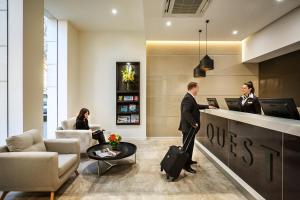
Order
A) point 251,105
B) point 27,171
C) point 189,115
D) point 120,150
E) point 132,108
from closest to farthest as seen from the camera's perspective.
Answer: point 27,171, point 189,115, point 120,150, point 251,105, point 132,108

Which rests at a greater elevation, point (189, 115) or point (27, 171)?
point (189, 115)

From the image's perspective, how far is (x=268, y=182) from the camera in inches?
89.5

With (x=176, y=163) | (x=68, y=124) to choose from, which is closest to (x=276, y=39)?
(x=176, y=163)

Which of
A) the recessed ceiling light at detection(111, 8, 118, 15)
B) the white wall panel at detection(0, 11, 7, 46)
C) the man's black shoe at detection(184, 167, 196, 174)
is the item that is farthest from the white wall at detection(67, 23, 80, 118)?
the man's black shoe at detection(184, 167, 196, 174)

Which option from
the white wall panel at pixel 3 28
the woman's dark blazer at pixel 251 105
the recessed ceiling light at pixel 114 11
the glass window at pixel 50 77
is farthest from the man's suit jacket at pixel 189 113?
the glass window at pixel 50 77

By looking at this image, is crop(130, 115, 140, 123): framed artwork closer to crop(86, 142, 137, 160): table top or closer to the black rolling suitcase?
crop(86, 142, 137, 160): table top

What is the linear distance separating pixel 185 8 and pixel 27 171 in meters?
3.88

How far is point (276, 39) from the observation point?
4.68 meters

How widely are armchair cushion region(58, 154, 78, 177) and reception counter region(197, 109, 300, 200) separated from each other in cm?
259

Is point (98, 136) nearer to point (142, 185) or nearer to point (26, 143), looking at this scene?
point (26, 143)

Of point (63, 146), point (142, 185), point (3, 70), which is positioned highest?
point (3, 70)

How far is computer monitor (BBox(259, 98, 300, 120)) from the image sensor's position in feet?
7.11

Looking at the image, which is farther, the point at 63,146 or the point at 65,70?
the point at 65,70

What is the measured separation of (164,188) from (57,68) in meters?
4.40
